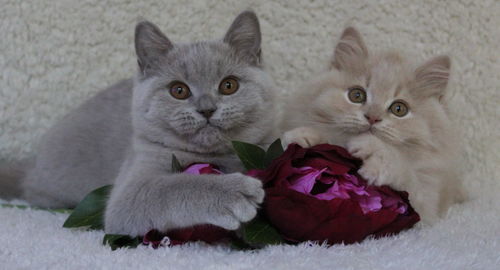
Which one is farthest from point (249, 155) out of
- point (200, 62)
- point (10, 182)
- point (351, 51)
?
point (10, 182)

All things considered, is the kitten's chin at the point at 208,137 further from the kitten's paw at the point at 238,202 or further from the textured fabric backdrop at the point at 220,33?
the textured fabric backdrop at the point at 220,33

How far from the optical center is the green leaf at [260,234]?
1.13 m

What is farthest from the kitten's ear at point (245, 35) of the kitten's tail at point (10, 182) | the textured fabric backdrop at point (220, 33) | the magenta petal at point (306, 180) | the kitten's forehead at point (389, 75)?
the kitten's tail at point (10, 182)

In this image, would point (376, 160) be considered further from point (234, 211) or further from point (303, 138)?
point (234, 211)

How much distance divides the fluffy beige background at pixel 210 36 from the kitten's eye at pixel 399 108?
0.60 metres

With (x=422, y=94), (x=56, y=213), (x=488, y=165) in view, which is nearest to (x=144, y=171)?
(x=56, y=213)

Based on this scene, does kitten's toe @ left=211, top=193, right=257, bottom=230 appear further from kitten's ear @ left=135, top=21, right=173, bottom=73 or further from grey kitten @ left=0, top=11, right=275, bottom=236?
kitten's ear @ left=135, top=21, right=173, bottom=73

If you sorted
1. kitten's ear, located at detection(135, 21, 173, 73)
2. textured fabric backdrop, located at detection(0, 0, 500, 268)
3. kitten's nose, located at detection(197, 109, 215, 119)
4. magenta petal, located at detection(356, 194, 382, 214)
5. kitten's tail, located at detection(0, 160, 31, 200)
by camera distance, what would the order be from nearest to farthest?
magenta petal, located at detection(356, 194, 382, 214) < kitten's nose, located at detection(197, 109, 215, 119) < kitten's ear, located at detection(135, 21, 173, 73) < kitten's tail, located at detection(0, 160, 31, 200) < textured fabric backdrop, located at detection(0, 0, 500, 268)

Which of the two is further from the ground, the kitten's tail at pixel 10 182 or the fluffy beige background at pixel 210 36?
the fluffy beige background at pixel 210 36

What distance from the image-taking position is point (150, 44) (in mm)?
1438

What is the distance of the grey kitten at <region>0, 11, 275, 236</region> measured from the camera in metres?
1.12

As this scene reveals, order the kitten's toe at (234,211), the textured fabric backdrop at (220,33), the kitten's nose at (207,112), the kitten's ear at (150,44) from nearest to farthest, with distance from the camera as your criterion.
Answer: the kitten's toe at (234,211) → the kitten's nose at (207,112) → the kitten's ear at (150,44) → the textured fabric backdrop at (220,33)

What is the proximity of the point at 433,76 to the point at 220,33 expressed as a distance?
88 centimetres

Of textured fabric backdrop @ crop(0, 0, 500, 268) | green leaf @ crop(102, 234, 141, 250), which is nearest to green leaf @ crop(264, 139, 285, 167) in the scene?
green leaf @ crop(102, 234, 141, 250)
